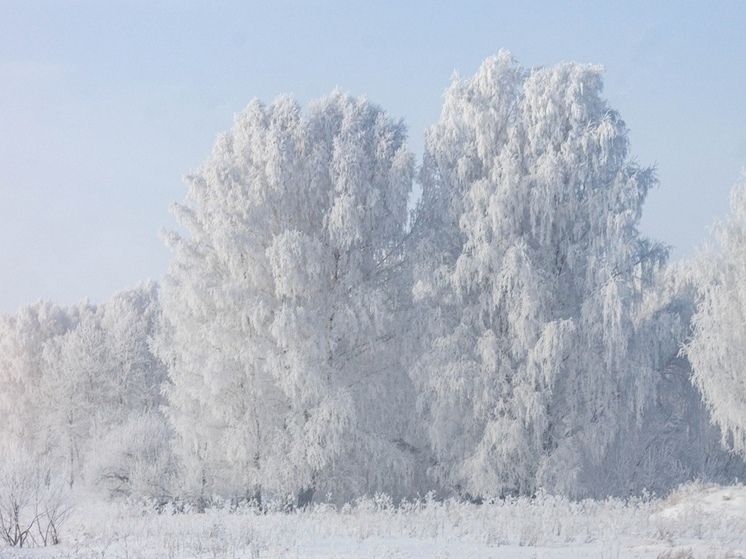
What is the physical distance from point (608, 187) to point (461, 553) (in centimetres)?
1499

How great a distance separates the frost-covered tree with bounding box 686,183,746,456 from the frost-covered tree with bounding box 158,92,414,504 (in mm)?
8005

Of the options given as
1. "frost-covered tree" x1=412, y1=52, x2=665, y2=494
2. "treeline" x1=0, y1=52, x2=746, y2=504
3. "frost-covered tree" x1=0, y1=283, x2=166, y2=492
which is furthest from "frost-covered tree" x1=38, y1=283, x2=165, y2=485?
"frost-covered tree" x1=412, y1=52, x2=665, y2=494

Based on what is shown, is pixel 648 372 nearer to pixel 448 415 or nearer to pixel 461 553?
pixel 448 415

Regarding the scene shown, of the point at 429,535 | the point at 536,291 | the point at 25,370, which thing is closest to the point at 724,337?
the point at 536,291

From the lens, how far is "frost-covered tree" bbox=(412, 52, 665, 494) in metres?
22.4

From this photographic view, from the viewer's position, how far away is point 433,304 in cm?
2386

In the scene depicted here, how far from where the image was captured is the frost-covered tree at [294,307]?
22.6 meters

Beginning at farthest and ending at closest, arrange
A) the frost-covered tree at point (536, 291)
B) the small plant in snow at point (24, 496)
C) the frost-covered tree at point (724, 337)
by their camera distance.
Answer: the frost-covered tree at point (724, 337) → the frost-covered tree at point (536, 291) → the small plant in snow at point (24, 496)

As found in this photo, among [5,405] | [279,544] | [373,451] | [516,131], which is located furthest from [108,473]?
[5,405]

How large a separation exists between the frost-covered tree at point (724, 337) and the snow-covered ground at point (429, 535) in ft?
30.6

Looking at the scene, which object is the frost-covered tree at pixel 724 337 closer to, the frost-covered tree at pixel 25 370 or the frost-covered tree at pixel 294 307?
the frost-covered tree at pixel 294 307

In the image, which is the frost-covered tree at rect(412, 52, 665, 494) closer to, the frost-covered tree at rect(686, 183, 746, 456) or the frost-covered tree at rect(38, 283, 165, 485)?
the frost-covered tree at rect(686, 183, 746, 456)

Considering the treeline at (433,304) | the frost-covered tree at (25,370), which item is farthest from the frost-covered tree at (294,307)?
the frost-covered tree at (25,370)

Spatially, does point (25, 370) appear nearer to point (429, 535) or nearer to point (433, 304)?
point (433, 304)
